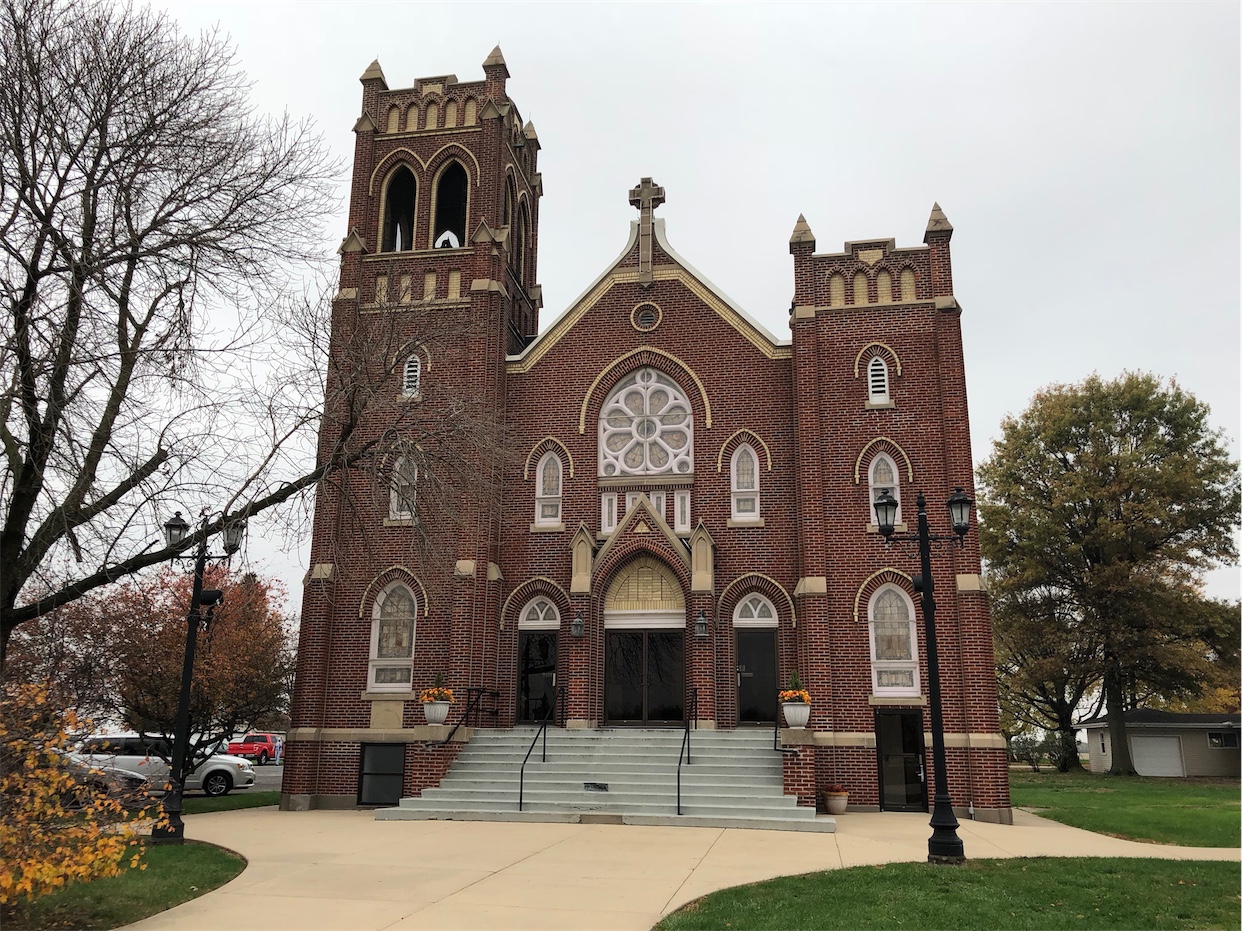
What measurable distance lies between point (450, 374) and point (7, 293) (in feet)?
38.1

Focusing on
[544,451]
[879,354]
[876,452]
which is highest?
[879,354]

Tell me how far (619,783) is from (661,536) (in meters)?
5.51

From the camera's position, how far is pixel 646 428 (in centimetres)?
2197

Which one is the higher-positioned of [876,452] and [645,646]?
[876,452]

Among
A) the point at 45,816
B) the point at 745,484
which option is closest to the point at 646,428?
the point at 745,484

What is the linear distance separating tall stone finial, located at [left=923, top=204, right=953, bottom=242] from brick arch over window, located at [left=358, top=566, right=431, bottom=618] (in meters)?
13.7

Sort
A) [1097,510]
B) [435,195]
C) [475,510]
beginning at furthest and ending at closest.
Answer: [1097,510]
[435,195]
[475,510]

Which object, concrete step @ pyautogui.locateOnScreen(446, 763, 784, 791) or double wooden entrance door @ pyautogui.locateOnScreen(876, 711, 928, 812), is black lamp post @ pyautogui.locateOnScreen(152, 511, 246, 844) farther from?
double wooden entrance door @ pyautogui.locateOnScreen(876, 711, 928, 812)

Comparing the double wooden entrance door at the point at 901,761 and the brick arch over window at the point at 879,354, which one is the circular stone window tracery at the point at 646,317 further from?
the double wooden entrance door at the point at 901,761

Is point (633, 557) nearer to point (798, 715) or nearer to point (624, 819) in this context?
point (798, 715)

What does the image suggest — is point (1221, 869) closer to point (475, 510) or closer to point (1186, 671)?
point (475, 510)

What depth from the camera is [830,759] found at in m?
18.8

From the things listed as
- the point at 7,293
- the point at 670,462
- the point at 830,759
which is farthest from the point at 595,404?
the point at 7,293

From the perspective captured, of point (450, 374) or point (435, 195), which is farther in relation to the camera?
point (435, 195)
